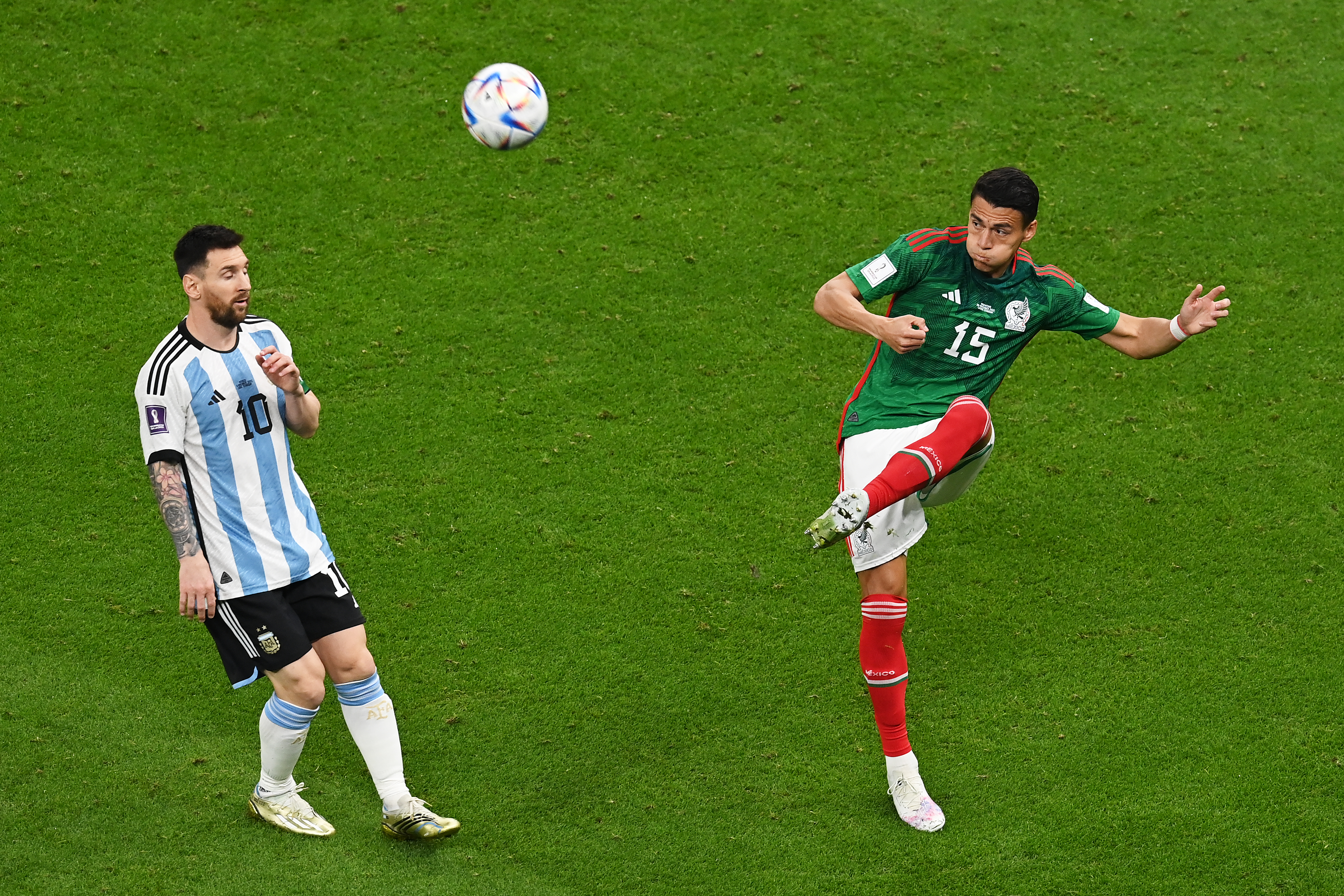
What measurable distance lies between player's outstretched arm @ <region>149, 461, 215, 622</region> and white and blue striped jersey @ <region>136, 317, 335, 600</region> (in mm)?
61

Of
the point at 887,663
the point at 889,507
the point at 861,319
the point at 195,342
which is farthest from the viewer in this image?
the point at 887,663

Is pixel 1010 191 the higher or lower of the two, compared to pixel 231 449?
higher

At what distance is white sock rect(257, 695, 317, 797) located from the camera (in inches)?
191

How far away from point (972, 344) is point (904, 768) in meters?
1.65

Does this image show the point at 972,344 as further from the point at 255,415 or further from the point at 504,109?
the point at 255,415

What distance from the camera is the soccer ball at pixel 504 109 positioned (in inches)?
238

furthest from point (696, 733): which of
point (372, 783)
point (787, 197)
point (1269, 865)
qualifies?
point (787, 197)

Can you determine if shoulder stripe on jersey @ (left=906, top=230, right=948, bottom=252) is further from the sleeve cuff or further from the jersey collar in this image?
the sleeve cuff

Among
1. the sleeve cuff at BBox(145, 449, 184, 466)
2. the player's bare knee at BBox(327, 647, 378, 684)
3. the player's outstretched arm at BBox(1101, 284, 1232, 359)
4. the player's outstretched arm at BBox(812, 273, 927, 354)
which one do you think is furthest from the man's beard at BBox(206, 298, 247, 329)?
the player's outstretched arm at BBox(1101, 284, 1232, 359)

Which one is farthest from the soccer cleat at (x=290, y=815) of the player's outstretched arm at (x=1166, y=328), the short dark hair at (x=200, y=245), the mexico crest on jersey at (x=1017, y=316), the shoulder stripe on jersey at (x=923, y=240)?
the player's outstretched arm at (x=1166, y=328)

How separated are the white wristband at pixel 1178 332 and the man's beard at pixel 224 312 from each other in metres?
3.42

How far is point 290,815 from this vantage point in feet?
16.7

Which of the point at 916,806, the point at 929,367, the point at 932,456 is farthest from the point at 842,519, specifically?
the point at 916,806

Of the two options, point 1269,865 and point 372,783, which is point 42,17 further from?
point 1269,865
